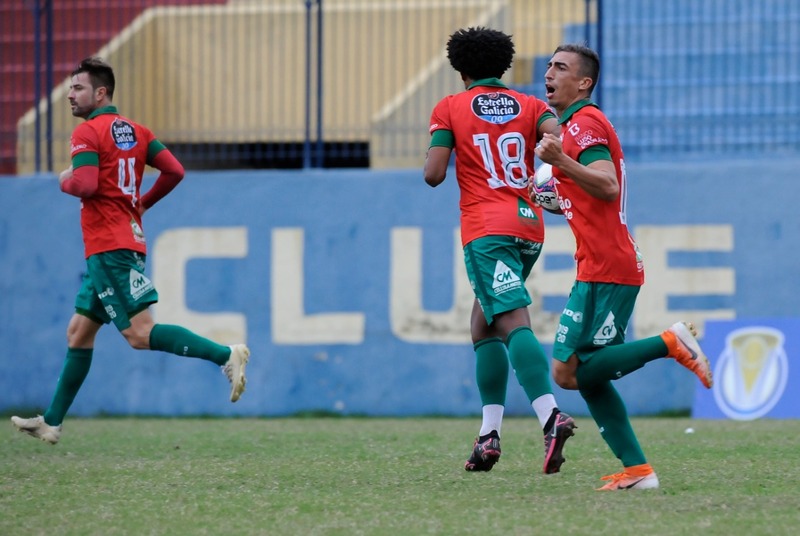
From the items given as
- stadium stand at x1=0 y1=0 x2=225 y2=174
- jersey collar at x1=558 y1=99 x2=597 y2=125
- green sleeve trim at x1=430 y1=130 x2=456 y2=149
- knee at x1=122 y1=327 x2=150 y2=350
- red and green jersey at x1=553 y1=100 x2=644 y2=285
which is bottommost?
knee at x1=122 y1=327 x2=150 y2=350

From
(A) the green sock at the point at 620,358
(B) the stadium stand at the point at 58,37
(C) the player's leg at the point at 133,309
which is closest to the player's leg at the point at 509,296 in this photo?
(A) the green sock at the point at 620,358

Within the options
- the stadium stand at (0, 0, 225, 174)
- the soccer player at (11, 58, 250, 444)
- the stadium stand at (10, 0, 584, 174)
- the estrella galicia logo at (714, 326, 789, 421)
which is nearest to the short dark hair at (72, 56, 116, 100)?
the soccer player at (11, 58, 250, 444)

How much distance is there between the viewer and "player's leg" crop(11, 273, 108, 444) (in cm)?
737

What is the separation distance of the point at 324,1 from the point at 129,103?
2134 millimetres

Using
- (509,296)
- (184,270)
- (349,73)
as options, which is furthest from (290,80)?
(509,296)

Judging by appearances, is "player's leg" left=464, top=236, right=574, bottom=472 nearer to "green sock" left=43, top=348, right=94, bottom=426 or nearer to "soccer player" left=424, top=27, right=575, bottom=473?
"soccer player" left=424, top=27, right=575, bottom=473

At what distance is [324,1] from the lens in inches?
480

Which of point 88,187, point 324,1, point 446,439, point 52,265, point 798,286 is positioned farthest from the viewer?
point 324,1

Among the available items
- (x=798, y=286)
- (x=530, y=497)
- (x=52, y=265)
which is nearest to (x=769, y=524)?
(x=530, y=497)

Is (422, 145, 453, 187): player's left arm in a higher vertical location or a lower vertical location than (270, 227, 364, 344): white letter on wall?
higher

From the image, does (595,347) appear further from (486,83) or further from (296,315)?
(296,315)

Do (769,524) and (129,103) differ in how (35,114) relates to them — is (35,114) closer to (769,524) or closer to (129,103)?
(129,103)

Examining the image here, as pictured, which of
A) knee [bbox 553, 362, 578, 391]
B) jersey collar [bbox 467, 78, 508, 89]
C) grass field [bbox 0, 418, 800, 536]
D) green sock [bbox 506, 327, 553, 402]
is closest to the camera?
grass field [bbox 0, 418, 800, 536]

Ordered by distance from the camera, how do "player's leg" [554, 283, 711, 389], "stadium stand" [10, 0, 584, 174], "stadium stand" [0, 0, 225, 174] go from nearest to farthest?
"player's leg" [554, 283, 711, 389] → "stadium stand" [10, 0, 584, 174] → "stadium stand" [0, 0, 225, 174]
